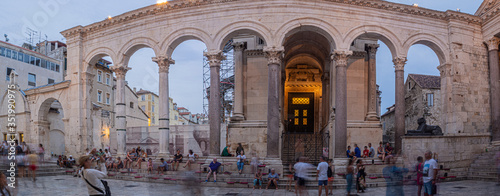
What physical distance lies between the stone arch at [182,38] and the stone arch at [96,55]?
3.38 metres

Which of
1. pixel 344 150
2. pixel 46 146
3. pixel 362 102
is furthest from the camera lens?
pixel 46 146

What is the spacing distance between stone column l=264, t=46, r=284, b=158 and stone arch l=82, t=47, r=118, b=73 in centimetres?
887

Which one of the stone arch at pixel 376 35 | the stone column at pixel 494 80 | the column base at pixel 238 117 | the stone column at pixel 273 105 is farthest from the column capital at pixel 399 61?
the column base at pixel 238 117

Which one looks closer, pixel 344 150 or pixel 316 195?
pixel 316 195

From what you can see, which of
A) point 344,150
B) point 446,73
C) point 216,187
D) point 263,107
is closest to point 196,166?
point 216,187

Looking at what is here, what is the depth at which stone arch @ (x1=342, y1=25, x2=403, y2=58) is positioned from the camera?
18578 mm

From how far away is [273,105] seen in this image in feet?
58.1

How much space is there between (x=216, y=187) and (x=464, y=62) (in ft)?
47.4

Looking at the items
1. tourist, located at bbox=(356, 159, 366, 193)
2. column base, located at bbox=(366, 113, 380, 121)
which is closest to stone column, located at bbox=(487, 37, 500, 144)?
column base, located at bbox=(366, 113, 380, 121)

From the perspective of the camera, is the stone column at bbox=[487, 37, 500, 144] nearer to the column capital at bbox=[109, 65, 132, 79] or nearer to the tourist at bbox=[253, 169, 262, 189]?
the tourist at bbox=[253, 169, 262, 189]

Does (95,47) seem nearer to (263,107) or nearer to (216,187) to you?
(263,107)

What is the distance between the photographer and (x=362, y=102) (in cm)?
2173

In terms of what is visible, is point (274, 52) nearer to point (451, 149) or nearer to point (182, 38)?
point (182, 38)

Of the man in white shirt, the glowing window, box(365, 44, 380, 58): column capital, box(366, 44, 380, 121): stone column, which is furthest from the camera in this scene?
the glowing window
